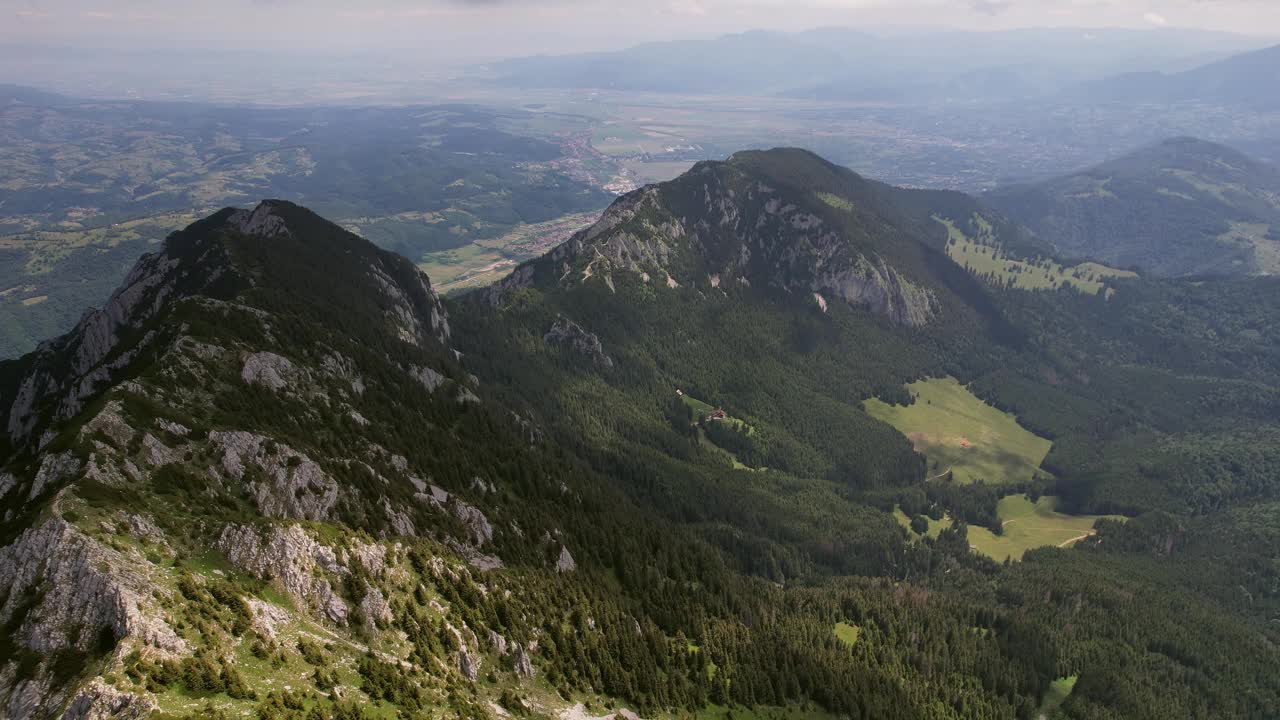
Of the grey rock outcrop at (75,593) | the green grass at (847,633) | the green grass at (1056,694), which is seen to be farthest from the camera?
the green grass at (847,633)

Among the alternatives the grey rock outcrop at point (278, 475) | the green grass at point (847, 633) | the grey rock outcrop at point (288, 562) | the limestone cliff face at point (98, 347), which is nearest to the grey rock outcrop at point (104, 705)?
the grey rock outcrop at point (288, 562)

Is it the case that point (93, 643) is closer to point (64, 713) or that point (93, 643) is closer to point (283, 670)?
point (64, 713)

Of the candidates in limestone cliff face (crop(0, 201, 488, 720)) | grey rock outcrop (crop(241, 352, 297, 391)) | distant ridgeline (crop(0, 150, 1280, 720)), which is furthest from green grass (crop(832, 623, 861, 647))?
grey rock outcrop (crop(241, 352, 297, 391))

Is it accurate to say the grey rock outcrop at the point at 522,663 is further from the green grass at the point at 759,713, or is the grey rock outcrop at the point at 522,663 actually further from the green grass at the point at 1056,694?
the green grass at the point at 1056,694

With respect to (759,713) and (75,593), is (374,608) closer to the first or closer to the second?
(75,593)

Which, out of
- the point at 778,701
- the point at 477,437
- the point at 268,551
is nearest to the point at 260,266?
the point at 477,437

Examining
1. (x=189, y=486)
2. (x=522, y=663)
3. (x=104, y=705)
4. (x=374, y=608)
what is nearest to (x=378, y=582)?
(x=374, y=608)
